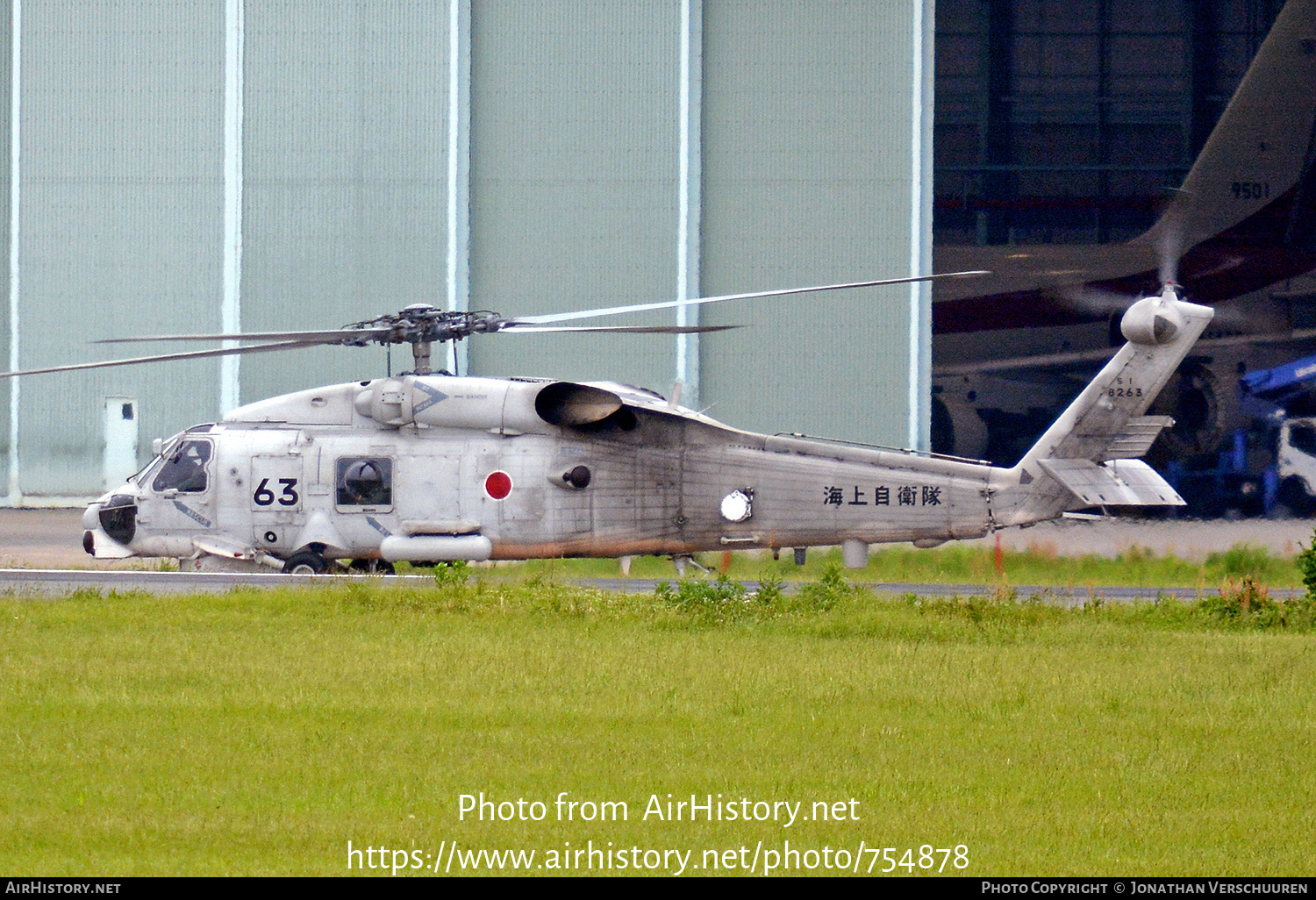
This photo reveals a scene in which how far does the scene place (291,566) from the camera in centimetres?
2234

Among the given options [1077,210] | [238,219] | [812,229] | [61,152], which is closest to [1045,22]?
[1077,210]

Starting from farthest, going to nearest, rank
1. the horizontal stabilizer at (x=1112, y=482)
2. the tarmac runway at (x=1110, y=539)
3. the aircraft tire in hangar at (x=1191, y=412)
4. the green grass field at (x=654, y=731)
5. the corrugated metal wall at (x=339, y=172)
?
1. the aircraft tire in hangar at (x=1191, y=412)
2. the corrugated metal wall at (x=339, y=172)
3. the tarmac runway at (x=1110, y=539)
4. the horizontal stabilizer at (x=1112, y=482)
5. the green grass field at (x=654, y=731)

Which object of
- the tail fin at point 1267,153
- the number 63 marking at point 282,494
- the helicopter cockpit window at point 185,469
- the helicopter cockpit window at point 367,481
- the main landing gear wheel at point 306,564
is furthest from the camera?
the tail fin at point 1267,153

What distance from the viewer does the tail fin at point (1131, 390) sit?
67.3 ft

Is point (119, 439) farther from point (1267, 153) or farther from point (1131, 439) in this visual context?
point (1267, 153)

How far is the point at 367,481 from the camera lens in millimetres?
22188

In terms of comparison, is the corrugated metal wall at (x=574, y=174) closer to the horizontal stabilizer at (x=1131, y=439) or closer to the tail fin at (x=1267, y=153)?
the tail fin at (x=1267, y=153)

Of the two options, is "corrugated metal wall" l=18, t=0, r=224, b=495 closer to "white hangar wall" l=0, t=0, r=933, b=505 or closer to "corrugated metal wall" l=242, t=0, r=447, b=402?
"white hangar wall" l=0, t=0, r=933, b=505

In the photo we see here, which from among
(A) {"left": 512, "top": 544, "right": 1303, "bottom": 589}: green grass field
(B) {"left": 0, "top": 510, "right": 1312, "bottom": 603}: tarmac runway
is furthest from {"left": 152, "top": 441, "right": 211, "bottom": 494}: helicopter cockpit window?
(A) {"left": 512, "top": 544, "right": 1303, "bottom": 589}: green grass field

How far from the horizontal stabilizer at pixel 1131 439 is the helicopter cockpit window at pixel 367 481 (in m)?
9.66

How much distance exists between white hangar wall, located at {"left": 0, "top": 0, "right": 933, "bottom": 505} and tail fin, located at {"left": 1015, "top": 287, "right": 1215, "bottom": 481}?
34.4 feet

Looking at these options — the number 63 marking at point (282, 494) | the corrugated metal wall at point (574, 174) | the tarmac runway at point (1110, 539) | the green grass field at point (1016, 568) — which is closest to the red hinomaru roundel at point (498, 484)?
the number 63 marking at point (282, 494)

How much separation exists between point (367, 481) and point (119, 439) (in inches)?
478

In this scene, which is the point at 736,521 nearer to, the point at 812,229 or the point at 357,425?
the point at 357,425
